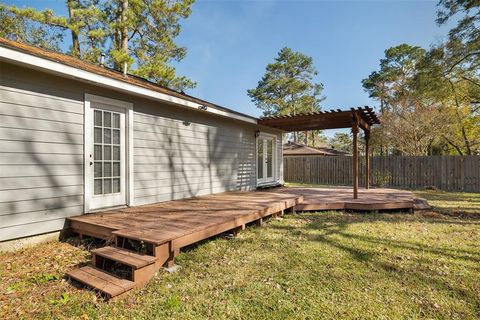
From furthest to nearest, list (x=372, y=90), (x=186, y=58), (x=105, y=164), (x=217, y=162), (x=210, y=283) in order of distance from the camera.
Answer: (x=372, y=90) < (x=186, y=58) < (x=217, y=162) < (x=105, y=164) < (x=210, y=283)

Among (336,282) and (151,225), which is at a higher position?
(151,225)

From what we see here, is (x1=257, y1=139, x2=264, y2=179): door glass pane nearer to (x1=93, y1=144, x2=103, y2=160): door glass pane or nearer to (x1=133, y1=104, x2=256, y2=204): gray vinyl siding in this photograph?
(x1=133, y1=104, x2=256, y2=204): gray vinyl siding

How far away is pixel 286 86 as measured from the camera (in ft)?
78.7

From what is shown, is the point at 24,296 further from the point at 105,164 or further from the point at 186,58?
the point at 186,58

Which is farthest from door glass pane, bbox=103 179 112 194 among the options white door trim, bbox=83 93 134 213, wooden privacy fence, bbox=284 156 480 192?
wooden privacy fence, bbox=284 156 480 192

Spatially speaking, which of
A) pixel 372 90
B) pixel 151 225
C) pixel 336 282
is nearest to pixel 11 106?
pixel 151 225

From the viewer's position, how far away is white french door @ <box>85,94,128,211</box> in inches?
174

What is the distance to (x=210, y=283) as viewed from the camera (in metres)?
2.87

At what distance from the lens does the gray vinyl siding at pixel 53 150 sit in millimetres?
3531

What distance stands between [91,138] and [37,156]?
32.8 inches

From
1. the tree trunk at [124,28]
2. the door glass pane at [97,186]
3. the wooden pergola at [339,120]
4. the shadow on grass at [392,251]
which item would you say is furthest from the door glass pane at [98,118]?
the tree trunk at [124,28]

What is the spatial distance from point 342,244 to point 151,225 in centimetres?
281

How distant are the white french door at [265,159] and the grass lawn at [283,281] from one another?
502 cm

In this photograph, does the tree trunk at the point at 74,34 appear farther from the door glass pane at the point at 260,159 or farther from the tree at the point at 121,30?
the door glass pane at the point at 260,159
